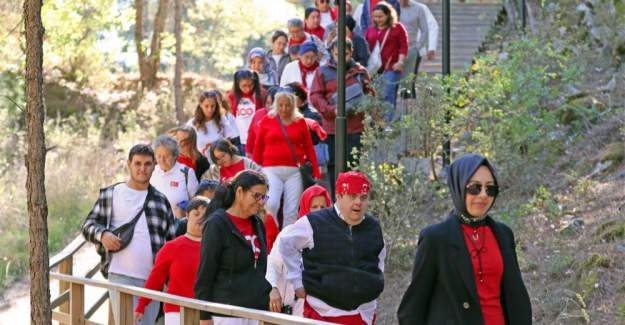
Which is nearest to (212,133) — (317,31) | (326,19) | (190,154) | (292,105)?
(292,105)

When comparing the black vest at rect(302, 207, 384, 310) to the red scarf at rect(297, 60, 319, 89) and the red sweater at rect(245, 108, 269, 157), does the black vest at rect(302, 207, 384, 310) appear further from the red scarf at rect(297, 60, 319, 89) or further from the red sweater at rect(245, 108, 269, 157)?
the red scarf at rect(297, 60, 319, 89)

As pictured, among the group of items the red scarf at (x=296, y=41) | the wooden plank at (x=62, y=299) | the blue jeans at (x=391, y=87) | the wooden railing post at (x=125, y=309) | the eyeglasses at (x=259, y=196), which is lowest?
the wooden plank at (x=62, y=299)

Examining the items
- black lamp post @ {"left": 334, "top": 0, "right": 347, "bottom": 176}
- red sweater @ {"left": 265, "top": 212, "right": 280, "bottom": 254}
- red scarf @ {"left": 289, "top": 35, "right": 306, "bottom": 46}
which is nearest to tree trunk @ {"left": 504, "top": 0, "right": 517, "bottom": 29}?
red scarf @ {"left": 289, "top": 35, "right": 306, "bottom": 46}

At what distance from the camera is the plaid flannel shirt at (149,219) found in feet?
32.5

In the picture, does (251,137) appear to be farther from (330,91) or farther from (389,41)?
(389,41)

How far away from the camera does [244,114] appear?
15406 millimetres

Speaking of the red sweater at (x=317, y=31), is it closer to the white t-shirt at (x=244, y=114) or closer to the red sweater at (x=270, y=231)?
the white t-shirt at (x=244, y=114)

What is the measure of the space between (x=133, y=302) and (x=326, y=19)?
982 centimetres

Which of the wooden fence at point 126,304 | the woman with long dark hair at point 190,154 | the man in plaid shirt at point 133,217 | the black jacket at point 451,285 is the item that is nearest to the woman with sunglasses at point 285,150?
the woman with long dark hair at point 190,154

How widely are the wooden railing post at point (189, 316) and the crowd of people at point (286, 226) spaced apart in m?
0.06

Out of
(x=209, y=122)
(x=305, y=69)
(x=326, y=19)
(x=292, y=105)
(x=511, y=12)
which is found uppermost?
(x=511, y=12)

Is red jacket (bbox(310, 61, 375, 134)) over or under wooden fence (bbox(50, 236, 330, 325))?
over

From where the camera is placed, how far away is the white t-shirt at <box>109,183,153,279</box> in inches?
390

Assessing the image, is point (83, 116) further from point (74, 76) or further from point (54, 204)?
point (54, 204)
